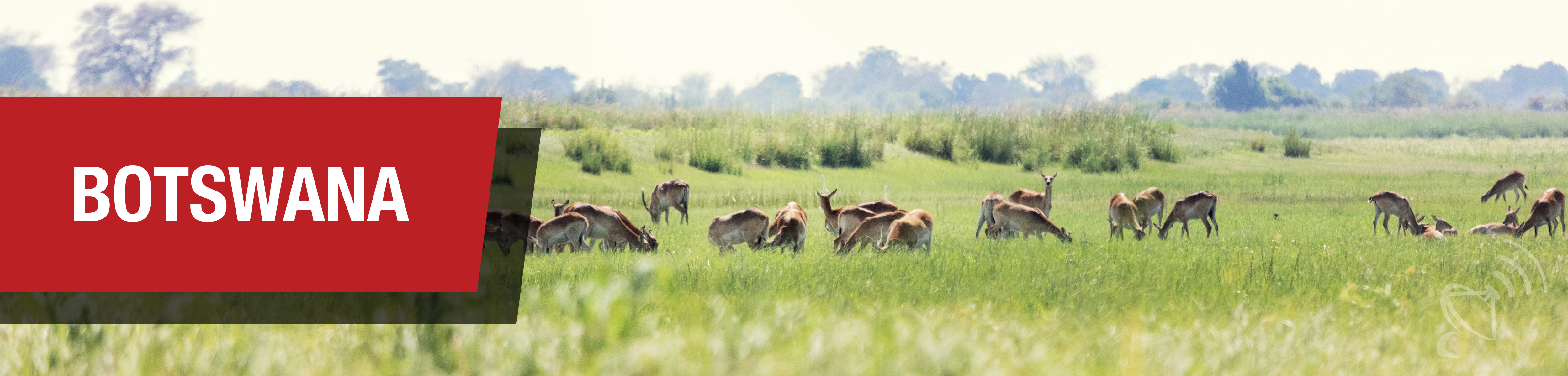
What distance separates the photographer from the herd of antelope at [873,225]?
11516 mm

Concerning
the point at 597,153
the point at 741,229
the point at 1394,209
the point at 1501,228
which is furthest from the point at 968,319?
the point at 597,153

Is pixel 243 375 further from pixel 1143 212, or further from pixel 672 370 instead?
pixel 1143 212

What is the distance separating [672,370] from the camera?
8.09ft

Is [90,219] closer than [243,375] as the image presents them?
No

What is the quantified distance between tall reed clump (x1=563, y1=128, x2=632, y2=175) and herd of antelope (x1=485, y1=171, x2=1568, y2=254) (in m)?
14.4

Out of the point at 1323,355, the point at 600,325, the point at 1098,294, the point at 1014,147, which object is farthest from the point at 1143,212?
the point at 1014,147

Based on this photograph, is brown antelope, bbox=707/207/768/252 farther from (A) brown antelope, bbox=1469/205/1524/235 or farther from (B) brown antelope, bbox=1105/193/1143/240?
(A) brown antelope, bbox=1469/205/1524/235

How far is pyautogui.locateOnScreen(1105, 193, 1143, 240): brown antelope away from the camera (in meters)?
14.6

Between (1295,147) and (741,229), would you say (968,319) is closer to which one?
(741,229)

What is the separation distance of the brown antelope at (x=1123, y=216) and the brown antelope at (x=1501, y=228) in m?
4.93

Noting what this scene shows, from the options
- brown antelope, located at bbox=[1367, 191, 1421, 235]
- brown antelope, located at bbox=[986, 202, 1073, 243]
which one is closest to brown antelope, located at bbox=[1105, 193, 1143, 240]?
brown antelope, located at bbox=[986, 202, 1073, 243]

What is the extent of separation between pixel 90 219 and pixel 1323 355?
23.5ft

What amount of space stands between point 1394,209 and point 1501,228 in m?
1.78

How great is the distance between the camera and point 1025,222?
13492 mm
